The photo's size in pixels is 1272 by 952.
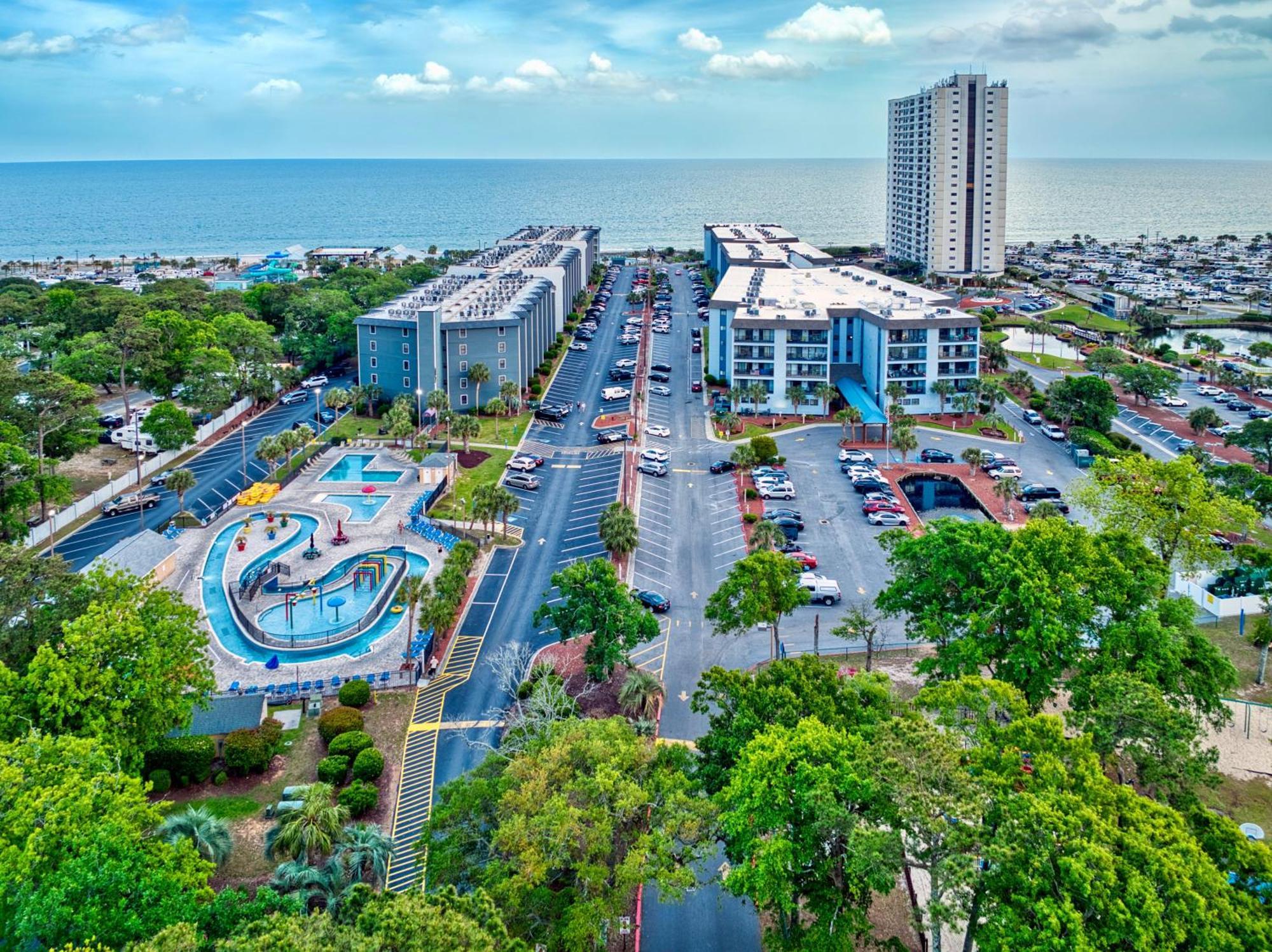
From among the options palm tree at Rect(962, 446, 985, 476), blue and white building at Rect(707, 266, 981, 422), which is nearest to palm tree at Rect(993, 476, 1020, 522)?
palm tree at Rect(962, 446, 985, 476)

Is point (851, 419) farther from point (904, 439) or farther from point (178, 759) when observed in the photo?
point (178, 759)

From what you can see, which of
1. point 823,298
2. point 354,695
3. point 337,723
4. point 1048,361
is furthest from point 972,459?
point 337,723

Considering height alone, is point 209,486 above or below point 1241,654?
above

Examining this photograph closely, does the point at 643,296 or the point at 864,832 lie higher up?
the point at 643,296

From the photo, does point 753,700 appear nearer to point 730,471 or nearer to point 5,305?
point 730,471

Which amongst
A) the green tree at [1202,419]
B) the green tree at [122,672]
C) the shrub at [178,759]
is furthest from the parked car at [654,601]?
the green tree at [1202,419]

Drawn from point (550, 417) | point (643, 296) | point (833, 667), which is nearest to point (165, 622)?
point (833, 667)

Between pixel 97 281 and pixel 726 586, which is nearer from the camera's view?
pixel 726 586
